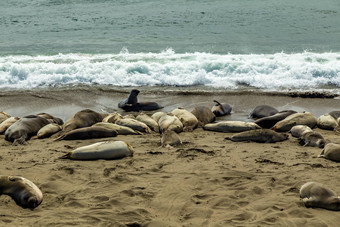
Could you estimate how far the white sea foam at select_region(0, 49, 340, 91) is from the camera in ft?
43.4

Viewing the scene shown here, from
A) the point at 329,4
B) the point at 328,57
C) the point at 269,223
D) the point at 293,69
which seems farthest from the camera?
the point at 329,4

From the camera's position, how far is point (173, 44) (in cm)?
1855

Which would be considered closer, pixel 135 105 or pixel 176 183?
pixel 176 183

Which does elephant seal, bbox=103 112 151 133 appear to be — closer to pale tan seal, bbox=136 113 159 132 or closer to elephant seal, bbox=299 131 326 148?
pale tan seal, bbox=136 113 159 132

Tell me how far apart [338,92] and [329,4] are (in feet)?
49.3

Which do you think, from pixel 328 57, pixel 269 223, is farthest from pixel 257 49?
pixel 269 223

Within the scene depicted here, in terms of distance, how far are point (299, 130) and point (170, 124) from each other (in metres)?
2.38

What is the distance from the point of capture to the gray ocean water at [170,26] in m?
18.1

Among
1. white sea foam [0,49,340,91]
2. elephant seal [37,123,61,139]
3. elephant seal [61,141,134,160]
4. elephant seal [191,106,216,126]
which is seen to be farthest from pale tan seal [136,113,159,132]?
white sea foam [0,49,340,91]

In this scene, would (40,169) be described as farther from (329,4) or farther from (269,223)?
(329,4)

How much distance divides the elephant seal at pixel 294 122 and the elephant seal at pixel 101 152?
3.32m

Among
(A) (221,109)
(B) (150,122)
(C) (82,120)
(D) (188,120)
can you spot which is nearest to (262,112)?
(A) (221,109)

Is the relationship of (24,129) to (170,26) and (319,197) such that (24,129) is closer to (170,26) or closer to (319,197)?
(319,197)

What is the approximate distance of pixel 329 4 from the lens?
25.3 meters
